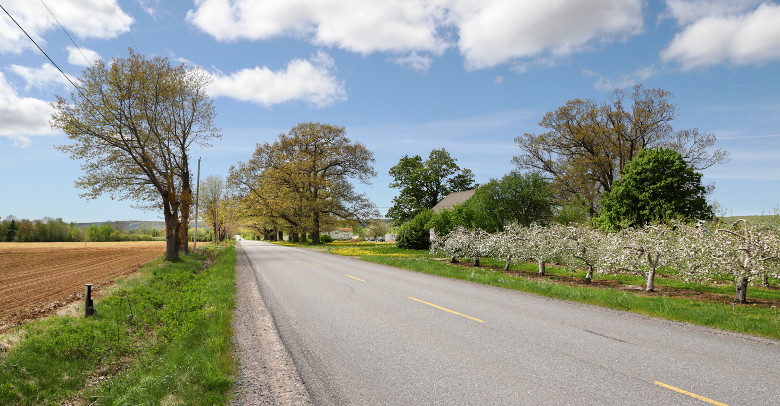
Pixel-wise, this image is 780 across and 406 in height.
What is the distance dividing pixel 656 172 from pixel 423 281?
73.1ft

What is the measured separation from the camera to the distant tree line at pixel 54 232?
218ft

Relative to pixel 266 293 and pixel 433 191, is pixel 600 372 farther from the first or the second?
pixel 433 191

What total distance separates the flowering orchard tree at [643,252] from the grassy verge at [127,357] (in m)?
12.6

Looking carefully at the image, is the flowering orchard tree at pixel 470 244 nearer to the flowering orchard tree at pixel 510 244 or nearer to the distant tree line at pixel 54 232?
the flowering orchard tree at pixel 510 244

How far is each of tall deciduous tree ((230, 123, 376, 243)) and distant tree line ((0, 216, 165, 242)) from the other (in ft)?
119

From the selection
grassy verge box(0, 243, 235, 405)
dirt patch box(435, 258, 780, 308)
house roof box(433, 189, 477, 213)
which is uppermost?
house roof box(433, 189, 477, 213)

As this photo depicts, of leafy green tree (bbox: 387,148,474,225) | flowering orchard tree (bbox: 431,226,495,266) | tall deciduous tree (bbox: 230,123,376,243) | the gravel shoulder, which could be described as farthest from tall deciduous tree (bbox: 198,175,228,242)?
the gravel shoulder

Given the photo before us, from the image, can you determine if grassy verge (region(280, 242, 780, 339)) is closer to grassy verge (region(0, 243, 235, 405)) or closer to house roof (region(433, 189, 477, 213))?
grassy verge (region(0, 243, 235, 405))

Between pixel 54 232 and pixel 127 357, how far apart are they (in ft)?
279

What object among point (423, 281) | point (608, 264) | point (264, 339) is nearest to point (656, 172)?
point (608, 264)

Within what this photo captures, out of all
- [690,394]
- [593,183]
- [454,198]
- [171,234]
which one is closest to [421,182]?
[454,198]

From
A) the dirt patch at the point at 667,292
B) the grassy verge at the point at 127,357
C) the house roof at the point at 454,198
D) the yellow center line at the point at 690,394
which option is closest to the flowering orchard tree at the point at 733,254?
the dirt patch at the point at 667,292

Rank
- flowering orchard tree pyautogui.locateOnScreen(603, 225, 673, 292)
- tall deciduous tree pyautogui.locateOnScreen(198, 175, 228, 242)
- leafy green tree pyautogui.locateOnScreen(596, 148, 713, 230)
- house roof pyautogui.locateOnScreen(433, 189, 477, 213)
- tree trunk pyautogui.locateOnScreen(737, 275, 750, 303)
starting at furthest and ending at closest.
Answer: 1. tall deciduous tree pyautogui.locateOnScreen(198, 175, 228, 242)
2. house roof pyautogui.locateOnScreen(433, 189, 477, 213)
3. leafy green tree pyautogui.locateOnScreen(596, 148, 713, 230)
4. flowering orchard tree pyautogui.locateOnScreen(603, 225, 673, 292)
5. tree trunk pyautogui.locateOnScreen(737, 275, 750, 303)

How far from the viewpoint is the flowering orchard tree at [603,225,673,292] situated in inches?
519
